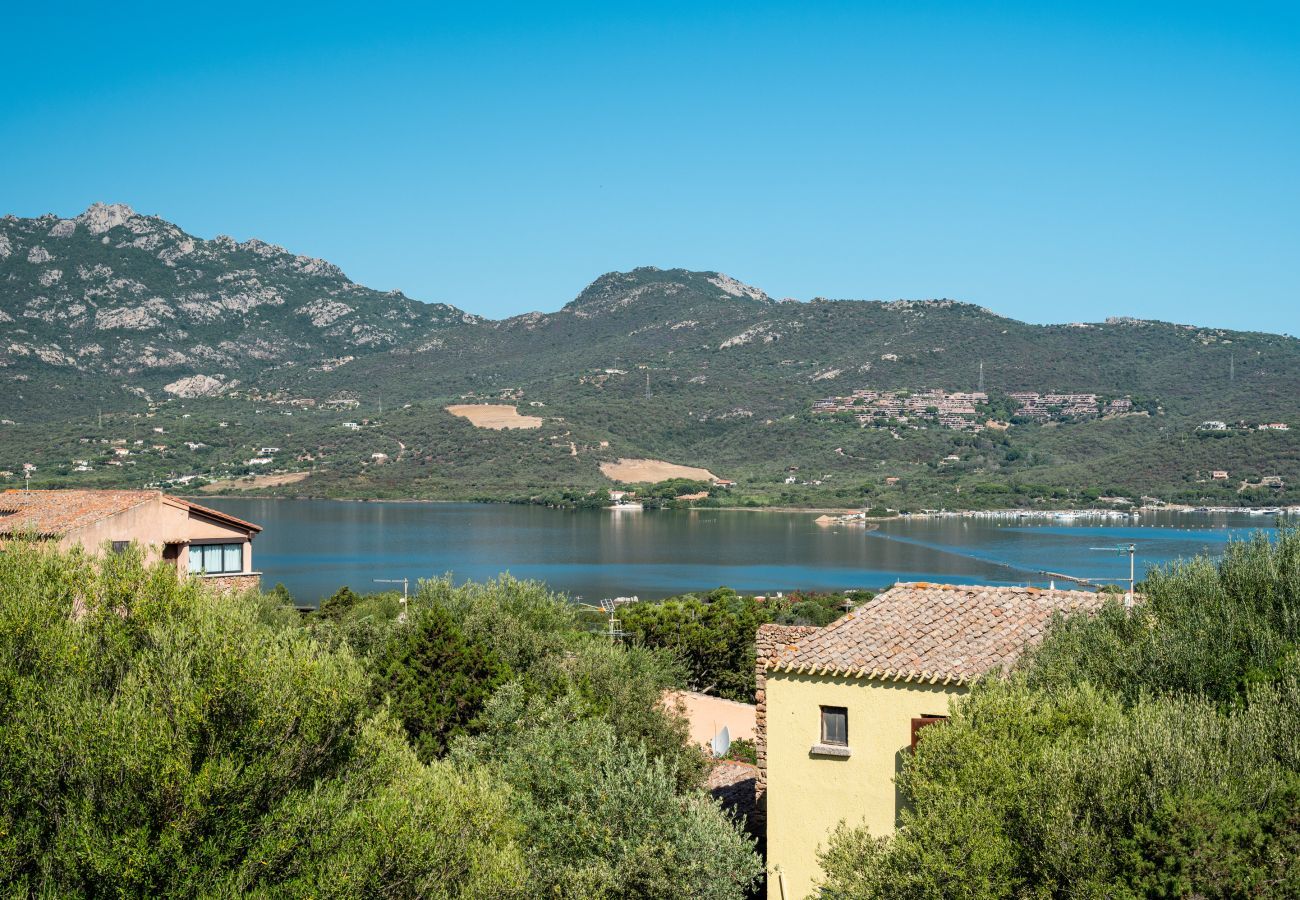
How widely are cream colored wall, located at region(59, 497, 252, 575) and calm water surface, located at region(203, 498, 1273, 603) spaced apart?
27614 mm

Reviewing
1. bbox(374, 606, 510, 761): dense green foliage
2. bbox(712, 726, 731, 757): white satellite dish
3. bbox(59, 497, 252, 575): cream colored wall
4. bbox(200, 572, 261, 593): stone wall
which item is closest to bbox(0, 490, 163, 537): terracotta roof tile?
bbox(59, 497, 252, 575): cream colored wall

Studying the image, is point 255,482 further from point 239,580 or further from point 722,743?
point 722,743

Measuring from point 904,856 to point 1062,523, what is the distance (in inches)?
4601

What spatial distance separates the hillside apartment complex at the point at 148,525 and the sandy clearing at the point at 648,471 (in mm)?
129014

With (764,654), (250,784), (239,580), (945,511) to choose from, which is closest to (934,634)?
(764,654)

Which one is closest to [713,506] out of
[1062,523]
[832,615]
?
[1062,523]

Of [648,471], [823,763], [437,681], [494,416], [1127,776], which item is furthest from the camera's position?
[494,416]

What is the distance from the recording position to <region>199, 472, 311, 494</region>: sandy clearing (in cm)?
13829

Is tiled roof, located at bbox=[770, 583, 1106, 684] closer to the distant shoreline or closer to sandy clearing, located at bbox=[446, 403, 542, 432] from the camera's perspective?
the distant shoreline

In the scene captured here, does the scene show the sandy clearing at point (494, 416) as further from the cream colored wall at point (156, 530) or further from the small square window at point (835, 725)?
the small square window at point (835, 725)

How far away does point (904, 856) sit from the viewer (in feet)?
30.6

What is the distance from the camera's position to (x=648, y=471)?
516 feet

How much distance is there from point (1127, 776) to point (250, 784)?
6.42 m

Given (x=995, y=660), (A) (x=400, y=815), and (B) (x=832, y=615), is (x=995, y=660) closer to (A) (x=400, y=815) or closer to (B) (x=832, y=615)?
(A) (x=400, y=815)
